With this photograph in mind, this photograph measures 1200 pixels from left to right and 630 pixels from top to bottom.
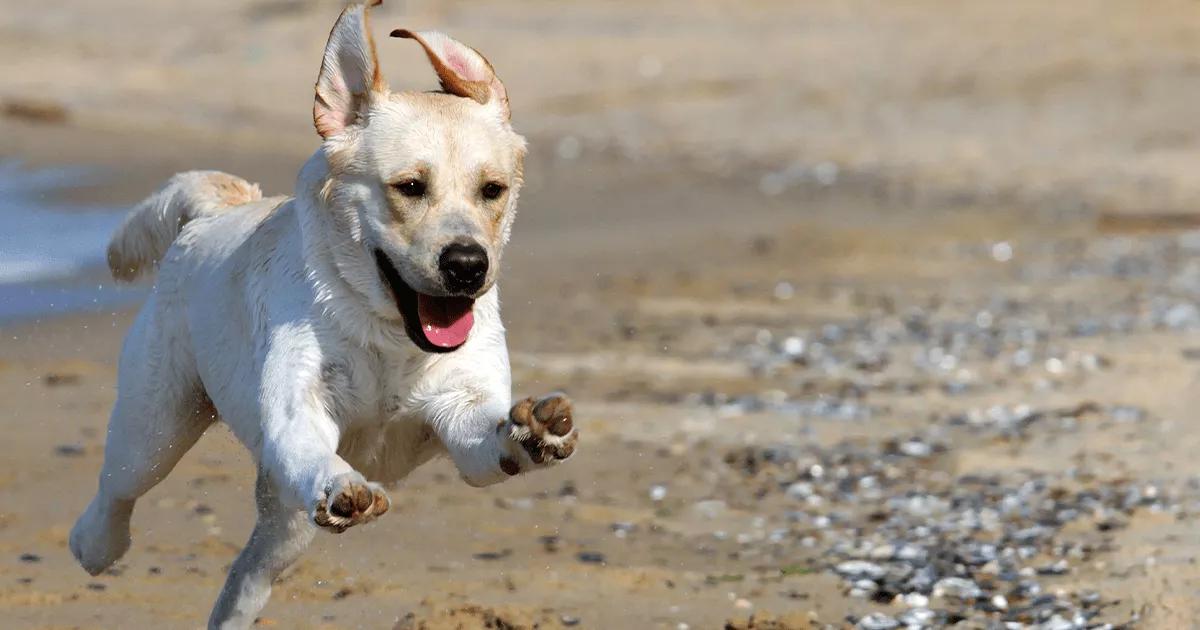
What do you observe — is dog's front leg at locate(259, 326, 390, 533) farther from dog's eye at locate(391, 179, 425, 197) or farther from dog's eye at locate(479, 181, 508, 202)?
dog's eye at locate(479, 181, 508, 202)

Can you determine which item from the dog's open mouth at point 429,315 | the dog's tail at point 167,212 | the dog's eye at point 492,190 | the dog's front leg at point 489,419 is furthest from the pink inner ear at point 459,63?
the dog's tail at point 167,212

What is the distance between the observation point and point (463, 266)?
443 cm

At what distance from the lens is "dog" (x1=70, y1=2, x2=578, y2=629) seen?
4457 millimetres

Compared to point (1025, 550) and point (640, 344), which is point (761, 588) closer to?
point (1025, 550)

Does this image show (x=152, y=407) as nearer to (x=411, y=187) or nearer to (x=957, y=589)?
(x=411, y=187)

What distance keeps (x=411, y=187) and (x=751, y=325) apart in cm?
644

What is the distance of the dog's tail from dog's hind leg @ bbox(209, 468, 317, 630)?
102cm

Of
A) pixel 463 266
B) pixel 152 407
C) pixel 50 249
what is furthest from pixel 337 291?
pixel 50 249

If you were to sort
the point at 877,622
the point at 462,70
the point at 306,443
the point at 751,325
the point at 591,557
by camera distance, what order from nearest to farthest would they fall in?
the point at 306,443 → the point at 462,70 → the point at 877,622 → the point at 591,557 → the point at 751,325

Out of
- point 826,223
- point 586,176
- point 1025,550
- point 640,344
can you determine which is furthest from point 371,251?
point 586,176

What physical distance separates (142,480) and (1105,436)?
15.3 ft

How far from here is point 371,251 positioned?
4629mm

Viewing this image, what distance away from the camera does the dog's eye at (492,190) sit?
467cm

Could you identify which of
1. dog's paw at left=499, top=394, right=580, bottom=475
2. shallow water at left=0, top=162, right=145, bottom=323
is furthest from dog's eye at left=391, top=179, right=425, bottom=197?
shallow water at left=0, top=162, right=145, bottom=323
